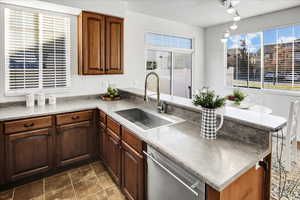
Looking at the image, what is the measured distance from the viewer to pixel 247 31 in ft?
14.2

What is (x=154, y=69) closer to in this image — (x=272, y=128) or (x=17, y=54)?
(x=17, y=54)

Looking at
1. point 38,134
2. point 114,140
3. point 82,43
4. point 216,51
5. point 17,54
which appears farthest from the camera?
point 216,51

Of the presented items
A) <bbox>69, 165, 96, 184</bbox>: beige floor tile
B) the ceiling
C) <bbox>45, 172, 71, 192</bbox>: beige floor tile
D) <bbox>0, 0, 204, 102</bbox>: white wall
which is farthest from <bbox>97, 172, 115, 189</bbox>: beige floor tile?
the ceiling

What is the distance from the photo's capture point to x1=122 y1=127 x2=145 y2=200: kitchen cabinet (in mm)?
1598

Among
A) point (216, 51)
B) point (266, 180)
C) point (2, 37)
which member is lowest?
point (266, 180)

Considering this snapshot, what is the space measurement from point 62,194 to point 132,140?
1.21 meters

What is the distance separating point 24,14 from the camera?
2723mm

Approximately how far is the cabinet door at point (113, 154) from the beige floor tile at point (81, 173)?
338 mm

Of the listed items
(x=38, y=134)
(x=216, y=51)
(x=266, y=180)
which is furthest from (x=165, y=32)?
(x=266, y=180)

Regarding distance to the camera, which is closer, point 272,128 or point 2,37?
point 272,128

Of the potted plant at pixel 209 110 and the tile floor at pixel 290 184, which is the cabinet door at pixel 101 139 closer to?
the potted plant at pixel 209 110

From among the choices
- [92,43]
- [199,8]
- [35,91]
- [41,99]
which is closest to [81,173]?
[41,99]

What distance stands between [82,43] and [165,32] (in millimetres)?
2236

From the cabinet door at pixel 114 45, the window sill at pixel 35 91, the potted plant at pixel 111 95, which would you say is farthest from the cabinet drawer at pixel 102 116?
the window sill at pixel 35 91
